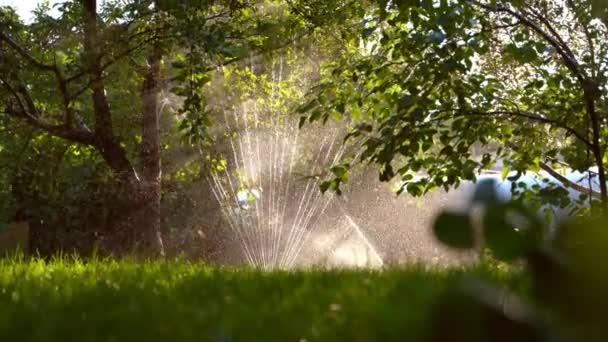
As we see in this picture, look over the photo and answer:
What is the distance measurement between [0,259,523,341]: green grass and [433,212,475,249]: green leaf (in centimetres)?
17

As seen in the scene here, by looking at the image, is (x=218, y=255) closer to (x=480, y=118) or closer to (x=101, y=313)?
(x=480, y=118)

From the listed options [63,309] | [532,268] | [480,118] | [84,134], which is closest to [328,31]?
[84,134]

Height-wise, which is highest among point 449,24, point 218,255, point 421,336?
point 449,24

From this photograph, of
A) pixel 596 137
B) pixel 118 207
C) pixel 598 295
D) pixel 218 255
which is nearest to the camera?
pixel 598 295

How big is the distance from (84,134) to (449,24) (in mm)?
6658

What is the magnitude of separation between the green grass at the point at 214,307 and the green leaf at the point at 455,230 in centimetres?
17

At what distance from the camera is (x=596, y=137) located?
5.71 metres

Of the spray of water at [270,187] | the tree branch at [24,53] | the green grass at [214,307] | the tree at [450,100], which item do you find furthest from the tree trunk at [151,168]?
the green grass at [214,307]

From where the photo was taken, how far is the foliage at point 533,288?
2.68 feet

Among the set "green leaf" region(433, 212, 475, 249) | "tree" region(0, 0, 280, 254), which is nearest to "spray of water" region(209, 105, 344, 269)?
"tree" region(0, 0, 280, 254)

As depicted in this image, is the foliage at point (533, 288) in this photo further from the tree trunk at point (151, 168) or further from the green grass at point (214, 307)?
the tree trunk at point (151, 168)

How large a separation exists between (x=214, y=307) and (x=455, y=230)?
1.52m

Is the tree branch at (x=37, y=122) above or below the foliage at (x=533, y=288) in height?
above

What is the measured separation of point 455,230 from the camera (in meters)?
0.91
